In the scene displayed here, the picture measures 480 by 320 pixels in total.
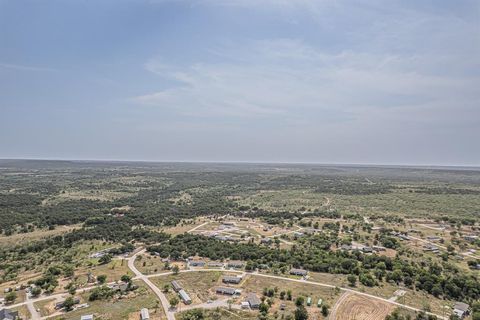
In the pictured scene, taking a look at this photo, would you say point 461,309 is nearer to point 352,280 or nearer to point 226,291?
point 352,280

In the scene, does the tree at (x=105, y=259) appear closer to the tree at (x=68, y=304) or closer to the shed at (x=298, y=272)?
the tree at (x=68, y=304)

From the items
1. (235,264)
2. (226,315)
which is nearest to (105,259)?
(235,264)

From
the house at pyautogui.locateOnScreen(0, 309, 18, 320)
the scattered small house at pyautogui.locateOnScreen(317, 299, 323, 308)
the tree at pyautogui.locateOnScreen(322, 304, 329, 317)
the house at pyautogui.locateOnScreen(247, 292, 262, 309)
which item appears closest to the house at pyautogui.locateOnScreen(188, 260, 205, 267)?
the house at pyautogui.locateOnScreen(247, 292, 262, 309)

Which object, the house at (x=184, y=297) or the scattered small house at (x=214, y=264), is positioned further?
the scattered small house at (x=214, y=264)

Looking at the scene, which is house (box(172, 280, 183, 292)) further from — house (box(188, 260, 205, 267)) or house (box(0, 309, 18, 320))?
house (box(0, 309, 18, 320))

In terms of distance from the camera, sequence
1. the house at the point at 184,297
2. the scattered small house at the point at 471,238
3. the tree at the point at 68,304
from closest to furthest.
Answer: the tree at the point at 68,304 < the house at the point at 184,297 < the scattered small house at the point at 471,238

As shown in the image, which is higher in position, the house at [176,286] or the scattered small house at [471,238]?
the scattered small house at [471,238]

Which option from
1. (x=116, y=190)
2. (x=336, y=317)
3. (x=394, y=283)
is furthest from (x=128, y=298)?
(x=116, y=190)

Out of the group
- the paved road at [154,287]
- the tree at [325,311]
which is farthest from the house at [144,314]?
the tree at [325,311]
